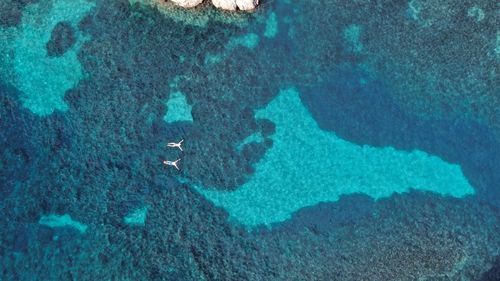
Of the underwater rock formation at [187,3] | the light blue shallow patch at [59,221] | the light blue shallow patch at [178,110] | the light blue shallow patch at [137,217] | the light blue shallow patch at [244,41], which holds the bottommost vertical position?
the light blue shallow patch at [59,221]

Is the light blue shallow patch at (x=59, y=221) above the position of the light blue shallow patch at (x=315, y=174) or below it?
below

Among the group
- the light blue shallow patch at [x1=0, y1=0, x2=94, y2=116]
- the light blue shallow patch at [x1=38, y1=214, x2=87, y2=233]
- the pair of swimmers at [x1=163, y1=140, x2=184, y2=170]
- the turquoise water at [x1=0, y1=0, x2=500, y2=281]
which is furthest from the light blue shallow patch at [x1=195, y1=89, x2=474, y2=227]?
the light blue shallow patch at [x1=0, y1=0, x2=94, y2=116]

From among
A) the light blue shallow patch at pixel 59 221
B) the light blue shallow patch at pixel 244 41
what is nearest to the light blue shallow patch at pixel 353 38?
the light blue shallow patch at pixel 244 41

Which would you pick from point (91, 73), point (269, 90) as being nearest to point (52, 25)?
point (91, 73)

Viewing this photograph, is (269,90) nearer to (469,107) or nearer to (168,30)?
(168,30)

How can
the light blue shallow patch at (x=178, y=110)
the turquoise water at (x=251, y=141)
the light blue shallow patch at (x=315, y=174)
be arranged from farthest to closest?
1. the light blue shallow patch at (x=178, y=110)
2. the light blue shallow patch at (x=315, y=174)
3. the turquoise water at (x=251, y=141)

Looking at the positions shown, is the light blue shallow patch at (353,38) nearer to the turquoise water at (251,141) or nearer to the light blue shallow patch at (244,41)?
the turquoise water at (251,141)
